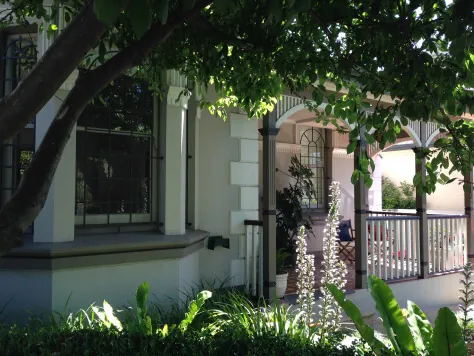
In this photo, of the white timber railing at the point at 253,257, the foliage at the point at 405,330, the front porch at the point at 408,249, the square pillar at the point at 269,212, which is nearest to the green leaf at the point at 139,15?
the foliage at the point at 405,330

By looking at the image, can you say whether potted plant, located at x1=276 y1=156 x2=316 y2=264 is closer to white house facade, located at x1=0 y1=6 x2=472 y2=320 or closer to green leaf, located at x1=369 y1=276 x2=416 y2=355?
white house facade, located at x1=0 y1=6 x2=472 y2=320

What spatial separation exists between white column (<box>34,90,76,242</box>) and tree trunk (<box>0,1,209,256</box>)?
2.01m

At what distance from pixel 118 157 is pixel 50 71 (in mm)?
2956

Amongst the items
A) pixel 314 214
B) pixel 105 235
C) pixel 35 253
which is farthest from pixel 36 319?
pixel 314 214

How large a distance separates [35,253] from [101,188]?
101 cm

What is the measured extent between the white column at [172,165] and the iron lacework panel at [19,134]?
4.35ft

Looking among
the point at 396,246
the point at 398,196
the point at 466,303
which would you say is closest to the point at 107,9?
the point at 466,303

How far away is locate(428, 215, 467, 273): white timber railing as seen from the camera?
7.86 metres

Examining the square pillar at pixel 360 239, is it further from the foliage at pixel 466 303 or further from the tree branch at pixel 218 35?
the tree branch at pixel 218 35

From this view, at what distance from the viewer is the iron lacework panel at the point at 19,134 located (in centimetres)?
455

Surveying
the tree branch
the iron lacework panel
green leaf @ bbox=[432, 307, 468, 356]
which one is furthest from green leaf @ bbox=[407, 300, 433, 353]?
the iron lacework panel

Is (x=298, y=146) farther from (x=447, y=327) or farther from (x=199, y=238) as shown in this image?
(x=447, y=327)

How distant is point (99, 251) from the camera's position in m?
4.23

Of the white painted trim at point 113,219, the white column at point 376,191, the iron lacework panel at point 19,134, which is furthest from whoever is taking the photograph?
the white column at point 376,191
